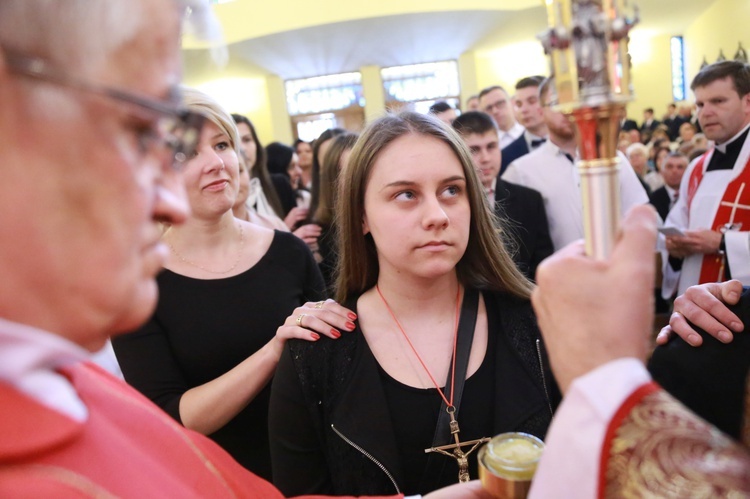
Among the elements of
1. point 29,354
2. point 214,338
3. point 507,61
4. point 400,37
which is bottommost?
point 214,338

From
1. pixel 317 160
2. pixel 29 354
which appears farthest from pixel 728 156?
pixel 29 354

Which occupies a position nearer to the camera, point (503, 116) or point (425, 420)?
point (425, 420)

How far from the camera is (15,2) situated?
1.81 ft

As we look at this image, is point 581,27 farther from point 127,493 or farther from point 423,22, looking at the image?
point 423,22

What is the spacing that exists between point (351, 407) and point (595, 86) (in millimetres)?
1147

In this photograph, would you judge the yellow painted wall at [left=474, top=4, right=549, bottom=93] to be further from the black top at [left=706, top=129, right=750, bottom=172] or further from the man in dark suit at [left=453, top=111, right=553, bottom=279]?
the man in dark suit at [left=453, top=111, right=553, bottom=279]

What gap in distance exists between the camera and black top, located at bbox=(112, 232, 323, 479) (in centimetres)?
184

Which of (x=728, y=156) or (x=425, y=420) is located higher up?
(x=728, y=156)

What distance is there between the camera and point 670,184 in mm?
5641

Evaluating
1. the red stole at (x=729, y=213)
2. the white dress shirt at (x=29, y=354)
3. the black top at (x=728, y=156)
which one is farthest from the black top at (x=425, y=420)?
the black top at (x=728, y=156)

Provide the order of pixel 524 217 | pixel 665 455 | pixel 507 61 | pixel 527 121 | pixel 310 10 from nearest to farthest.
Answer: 1. pixel 665 455
2. pixel 524 217
3. pixel 527 121
4. pixel 310 10
5. pixel 507 61

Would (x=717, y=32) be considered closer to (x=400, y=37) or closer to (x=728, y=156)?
(x=400, y=37)

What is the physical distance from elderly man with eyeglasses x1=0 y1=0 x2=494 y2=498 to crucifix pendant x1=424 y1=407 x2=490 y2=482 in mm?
964

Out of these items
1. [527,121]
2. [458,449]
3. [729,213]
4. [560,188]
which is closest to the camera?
[458,449]
